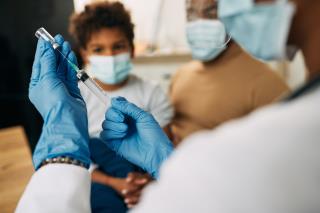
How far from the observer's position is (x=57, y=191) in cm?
61

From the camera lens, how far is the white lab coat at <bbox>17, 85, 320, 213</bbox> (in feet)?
1.08

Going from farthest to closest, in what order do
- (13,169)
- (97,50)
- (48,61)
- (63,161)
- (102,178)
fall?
(97,50), (102,178), (13,169), (48,61), (63,161)

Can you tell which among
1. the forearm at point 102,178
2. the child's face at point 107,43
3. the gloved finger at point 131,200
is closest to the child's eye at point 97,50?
the child's face at point 107,43

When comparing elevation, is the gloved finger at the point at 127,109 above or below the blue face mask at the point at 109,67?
above

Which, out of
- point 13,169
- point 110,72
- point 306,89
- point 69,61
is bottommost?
point 13,169

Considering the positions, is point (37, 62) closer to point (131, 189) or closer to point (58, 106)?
point (58, 106)

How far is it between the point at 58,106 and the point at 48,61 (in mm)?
118

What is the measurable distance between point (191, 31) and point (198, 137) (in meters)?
0.96

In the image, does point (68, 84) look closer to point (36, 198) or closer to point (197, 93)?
point (36, 198)

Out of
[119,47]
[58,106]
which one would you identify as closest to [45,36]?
[58,106]

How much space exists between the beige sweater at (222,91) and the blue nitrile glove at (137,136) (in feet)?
1.45

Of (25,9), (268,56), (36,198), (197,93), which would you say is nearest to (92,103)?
(197,93)

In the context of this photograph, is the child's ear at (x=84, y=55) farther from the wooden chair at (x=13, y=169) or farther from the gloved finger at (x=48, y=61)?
the gloved finger at (x=48, y=61)

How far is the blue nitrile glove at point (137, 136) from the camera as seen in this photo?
0.78 metres
